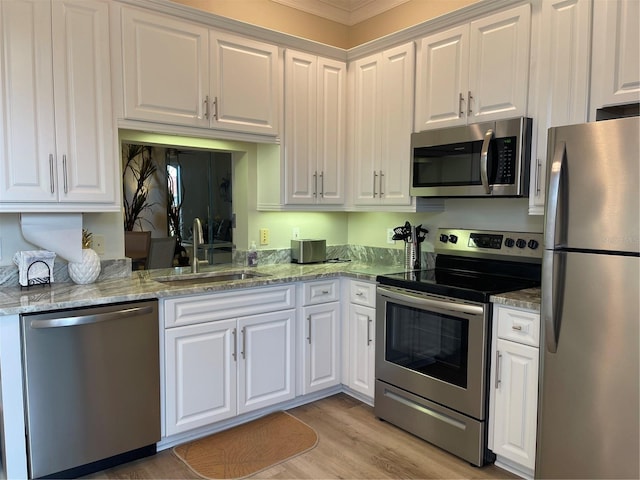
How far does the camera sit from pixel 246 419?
2959 mm

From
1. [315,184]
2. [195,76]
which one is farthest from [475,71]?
[195,76]

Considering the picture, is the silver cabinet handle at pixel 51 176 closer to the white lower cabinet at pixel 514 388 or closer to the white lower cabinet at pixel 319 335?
the white lower cabinet at pixel 319 335

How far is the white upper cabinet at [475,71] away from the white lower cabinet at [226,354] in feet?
4.92

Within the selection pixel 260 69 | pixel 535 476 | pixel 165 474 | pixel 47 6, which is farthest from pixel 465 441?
pixel 47 6

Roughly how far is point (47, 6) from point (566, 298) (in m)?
2.84

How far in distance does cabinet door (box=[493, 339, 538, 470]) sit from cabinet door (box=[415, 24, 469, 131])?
54.4 inches

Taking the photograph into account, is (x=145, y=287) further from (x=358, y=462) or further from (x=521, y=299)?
(x=521, y=299)

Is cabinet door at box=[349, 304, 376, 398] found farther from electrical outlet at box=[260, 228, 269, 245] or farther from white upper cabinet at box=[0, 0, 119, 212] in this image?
white upper cabinet at box=[0, 0, 119, 212]

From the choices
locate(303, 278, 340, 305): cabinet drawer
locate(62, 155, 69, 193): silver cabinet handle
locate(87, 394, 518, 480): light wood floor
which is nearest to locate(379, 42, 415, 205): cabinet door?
locate(303, 278, 340, 305): cabinet drawer

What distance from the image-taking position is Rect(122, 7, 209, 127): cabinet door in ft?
8.60

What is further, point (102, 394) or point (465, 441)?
point (465, 441)

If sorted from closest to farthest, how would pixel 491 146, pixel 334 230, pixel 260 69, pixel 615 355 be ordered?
pixel 615 355
pixel 491 146
pixel 260 69
pixel 334 230

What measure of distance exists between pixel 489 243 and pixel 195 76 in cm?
209

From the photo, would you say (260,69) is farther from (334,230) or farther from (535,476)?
(535,476)
